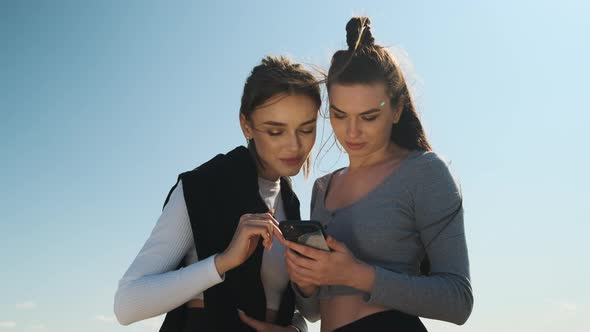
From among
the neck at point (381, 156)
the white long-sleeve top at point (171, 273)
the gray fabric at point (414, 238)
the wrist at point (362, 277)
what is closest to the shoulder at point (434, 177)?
the gray fabric at point (414, 238)

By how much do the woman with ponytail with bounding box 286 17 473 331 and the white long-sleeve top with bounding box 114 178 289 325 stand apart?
0.29m

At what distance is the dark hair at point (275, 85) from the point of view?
170 inches

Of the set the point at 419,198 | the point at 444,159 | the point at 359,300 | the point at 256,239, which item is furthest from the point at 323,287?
the point at 444,159

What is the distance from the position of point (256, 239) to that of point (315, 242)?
39cm

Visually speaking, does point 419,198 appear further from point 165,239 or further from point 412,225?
point 165,239

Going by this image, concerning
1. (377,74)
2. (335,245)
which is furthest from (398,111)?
(335,245)

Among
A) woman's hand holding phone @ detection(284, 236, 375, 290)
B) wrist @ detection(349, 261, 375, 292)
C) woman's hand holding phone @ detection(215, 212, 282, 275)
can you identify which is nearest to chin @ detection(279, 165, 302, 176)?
woman's hand holding phone @ detection(215, 212, 282, 275)

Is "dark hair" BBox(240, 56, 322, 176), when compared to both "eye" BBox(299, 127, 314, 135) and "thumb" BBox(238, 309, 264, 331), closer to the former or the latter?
"eye" BBox(299, 127, 314, 135)

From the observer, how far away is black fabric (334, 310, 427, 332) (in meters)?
3.45

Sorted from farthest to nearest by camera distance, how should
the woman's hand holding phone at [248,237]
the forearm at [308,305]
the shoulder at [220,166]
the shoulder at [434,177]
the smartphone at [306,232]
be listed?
the shoulder at [220,166] < the forearm at [308,305] < the shoulder at [434,177] < the woman's hand holding phone at [248,237] < the smartphone at [306,232]

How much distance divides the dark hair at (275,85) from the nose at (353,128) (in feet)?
1.80

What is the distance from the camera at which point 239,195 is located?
4.21m

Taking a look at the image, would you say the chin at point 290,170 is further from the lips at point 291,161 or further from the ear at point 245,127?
the ear at point 245,127

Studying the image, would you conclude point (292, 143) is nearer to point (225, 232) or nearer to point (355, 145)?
point (355, 145)
